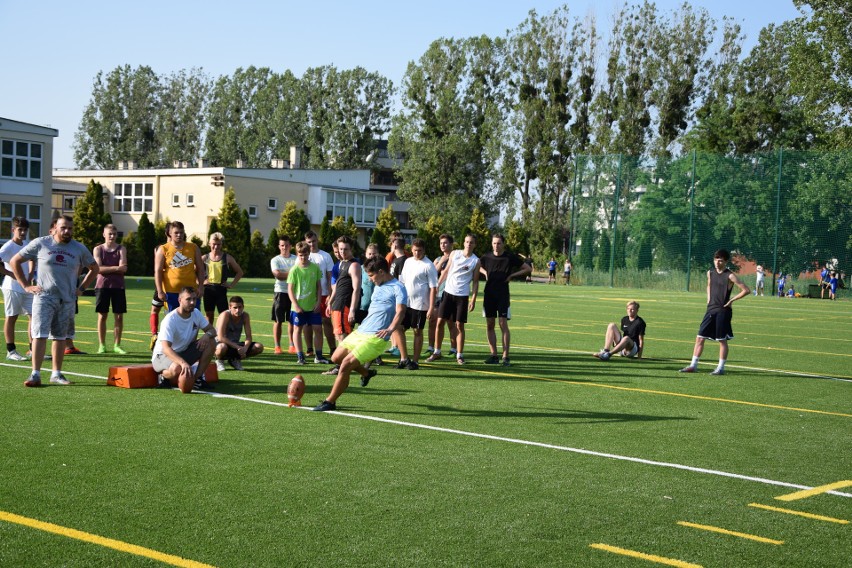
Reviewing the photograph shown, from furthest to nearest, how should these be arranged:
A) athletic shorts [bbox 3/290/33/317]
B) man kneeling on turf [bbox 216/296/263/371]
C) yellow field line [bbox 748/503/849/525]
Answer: athletic shorts [bbox 3/290/33/317], man kneeling on turf [bbox 216/296/263/371], yellow field line [bbox 748/503/849/525]

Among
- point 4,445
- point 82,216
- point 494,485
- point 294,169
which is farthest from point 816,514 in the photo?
point 294,169

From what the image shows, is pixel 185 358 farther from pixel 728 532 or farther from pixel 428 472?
pixel 728 532

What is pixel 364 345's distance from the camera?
10.2 metres

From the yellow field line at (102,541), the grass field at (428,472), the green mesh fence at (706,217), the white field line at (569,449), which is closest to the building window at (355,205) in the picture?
the green mesh fence at (706,217)

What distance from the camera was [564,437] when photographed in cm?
959

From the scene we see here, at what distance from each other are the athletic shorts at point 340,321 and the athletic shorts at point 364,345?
4.10m

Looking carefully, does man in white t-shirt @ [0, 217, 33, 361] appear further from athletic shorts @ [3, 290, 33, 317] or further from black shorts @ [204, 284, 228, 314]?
black shorts @ [204, 284, 228, 314]

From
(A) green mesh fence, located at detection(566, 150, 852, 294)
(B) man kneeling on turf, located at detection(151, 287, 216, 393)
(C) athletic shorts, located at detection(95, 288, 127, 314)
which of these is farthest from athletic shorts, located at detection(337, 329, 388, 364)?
(A) green mesh fence, located at detection(566, 150, 852, 294)

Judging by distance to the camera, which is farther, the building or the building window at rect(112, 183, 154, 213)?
the building window at rect(112, 183, 154, 213)

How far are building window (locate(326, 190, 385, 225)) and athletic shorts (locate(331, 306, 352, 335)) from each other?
2620 inches

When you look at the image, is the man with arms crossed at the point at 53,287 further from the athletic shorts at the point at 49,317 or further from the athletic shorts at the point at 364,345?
the athletic shorts at the point at 364,345

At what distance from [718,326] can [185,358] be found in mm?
7957

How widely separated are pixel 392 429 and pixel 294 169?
78.9 metres

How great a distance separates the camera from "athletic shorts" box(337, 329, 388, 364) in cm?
1020
